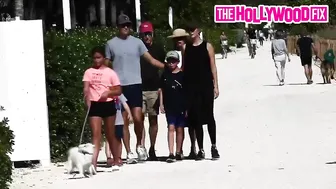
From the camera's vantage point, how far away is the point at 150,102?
12.6 meters

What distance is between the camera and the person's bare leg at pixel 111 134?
11516 mm

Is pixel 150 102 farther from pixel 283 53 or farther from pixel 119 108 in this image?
pixel 283 53

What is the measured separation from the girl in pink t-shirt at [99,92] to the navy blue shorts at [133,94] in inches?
24.4

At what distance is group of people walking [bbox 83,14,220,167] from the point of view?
12.0m

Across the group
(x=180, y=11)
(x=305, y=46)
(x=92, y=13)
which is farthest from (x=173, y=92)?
(x=180, y=11)

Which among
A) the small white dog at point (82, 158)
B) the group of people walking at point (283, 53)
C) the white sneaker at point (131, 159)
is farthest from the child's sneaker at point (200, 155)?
the group of people walking at point (283, 53)

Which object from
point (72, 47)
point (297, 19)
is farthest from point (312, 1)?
point (72, 47)

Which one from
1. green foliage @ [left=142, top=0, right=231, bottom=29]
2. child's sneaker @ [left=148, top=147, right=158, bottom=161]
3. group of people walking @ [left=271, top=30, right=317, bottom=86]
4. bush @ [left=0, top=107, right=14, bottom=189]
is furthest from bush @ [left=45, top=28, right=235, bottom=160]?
green foliage @ [left=142, top=0, right=231, bottom=29]

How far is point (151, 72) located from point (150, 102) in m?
0.41

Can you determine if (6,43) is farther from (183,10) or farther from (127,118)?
(183,10)

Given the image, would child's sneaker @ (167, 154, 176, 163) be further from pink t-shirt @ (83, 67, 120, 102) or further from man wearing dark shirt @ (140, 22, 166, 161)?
pink t-shirt @ (83, 67, 120, 102)

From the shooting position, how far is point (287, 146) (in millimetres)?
13430

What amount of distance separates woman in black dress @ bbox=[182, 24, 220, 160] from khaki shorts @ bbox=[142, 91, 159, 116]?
22.3 inches

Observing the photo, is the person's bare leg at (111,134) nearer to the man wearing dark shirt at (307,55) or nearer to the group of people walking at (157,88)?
the group of people walking at (157,88)
